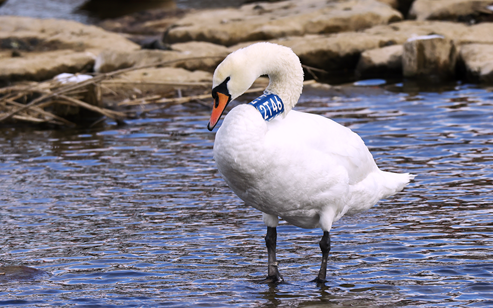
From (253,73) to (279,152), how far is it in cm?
58

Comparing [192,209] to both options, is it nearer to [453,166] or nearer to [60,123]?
[453,166]

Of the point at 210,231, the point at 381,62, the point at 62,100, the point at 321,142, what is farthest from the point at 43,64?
the point at 321,142

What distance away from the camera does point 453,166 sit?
28.8 feet

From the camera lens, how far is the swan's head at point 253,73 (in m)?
4.86

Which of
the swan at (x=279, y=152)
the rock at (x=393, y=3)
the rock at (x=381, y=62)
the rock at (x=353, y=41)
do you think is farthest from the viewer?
the rock at (x=393, y=3)

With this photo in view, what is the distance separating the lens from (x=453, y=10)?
18.6 metres

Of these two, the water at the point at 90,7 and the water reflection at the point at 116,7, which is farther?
the water at the point at 90,7

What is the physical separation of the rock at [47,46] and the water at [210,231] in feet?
16.3

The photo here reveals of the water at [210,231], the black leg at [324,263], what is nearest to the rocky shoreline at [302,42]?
the water at [210,231]

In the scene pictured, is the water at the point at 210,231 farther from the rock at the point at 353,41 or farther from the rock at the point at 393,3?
the rock at the point at 393,3

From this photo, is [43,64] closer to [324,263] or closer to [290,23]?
[290,23]

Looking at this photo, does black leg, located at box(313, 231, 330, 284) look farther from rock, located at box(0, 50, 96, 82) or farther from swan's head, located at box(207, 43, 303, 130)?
rock, located at box(0, 50, 96, 82)

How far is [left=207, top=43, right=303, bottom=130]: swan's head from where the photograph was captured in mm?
4855

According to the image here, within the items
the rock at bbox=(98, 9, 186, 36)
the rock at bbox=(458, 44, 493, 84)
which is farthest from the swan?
the rock at bbox=(98, 9, 186, 36)
